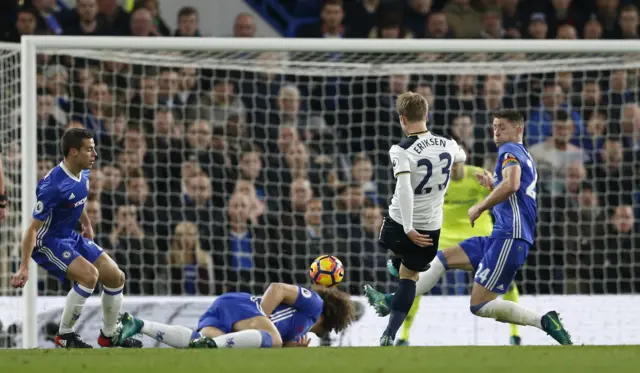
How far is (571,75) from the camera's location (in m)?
11.2

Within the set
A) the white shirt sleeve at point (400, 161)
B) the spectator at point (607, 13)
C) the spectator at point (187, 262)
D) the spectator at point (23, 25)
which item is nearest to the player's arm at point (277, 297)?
the white shirt sleeve at point (400, 161)

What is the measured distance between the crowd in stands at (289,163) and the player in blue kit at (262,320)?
5.17 feet

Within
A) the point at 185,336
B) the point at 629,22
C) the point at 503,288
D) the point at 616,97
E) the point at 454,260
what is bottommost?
the point at 185,336

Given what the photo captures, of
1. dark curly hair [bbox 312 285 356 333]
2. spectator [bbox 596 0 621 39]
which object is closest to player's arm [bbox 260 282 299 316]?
dark curly hair [bbox 312 285 356 333]

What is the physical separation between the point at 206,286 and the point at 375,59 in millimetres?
2761

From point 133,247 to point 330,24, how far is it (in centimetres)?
316

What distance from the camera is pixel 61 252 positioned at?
7766mm

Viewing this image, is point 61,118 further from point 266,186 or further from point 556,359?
point 556,359

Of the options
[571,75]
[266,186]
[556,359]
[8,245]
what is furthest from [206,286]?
[556,359]

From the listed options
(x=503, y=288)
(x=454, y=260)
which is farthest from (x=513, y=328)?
(x=503, y=288)

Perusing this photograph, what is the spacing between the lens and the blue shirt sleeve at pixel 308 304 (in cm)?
839

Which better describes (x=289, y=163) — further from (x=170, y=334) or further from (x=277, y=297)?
(x=170, y=334)

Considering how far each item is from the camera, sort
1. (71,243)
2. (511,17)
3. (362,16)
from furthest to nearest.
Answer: (511,17)
(362,16)
(71,243)

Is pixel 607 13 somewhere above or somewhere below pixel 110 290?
above
